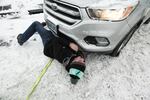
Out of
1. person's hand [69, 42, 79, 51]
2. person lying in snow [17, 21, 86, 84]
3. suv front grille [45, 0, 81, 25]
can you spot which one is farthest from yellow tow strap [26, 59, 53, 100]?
suv front grille [45, 0, 81, 25]

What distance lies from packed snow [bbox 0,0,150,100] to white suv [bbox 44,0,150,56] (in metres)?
0.42

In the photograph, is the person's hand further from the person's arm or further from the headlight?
the headlight

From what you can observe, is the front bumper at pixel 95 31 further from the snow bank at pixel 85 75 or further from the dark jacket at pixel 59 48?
the snow bank at pixel 85 75

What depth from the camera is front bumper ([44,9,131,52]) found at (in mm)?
3307

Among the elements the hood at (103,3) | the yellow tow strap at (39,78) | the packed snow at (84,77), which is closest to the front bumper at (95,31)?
the hood at (103,3)

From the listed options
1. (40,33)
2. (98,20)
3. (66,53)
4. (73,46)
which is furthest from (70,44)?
(40,33)

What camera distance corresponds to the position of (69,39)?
3.79 meters

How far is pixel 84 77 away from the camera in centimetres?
369

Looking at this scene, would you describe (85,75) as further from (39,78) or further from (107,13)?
(107,13)

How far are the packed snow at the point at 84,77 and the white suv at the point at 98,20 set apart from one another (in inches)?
16.6

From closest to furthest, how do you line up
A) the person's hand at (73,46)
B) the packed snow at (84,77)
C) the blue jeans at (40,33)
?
the packed snow at (84,77) < the person's hand at (73,46) < the blue jeans at (40,33)

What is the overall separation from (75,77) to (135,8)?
1.51 m

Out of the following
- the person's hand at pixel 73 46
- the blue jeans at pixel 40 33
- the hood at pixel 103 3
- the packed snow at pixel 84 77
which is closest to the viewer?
the hood at pixel 103 3

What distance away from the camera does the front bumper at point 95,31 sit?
3307 millimetres
